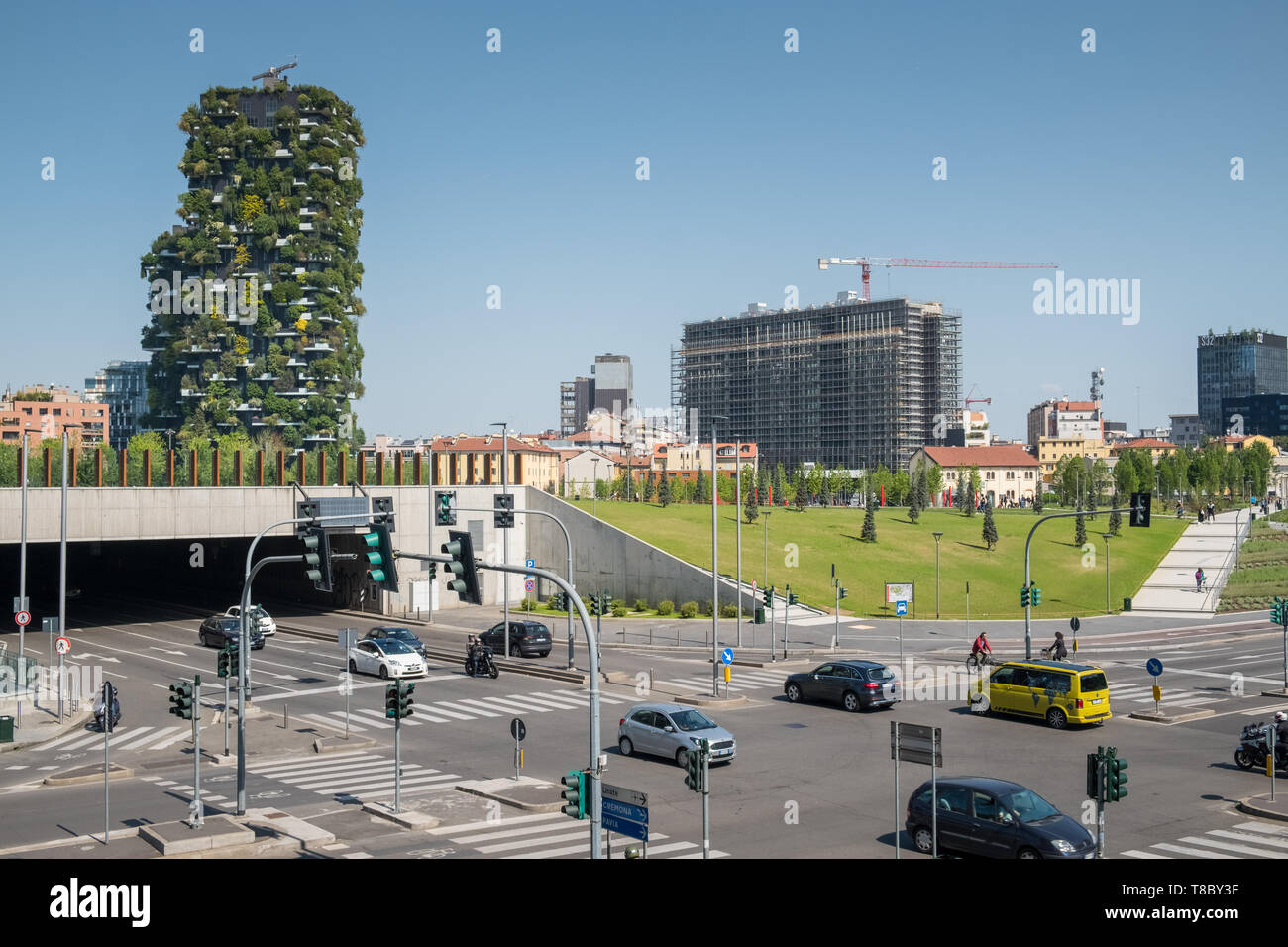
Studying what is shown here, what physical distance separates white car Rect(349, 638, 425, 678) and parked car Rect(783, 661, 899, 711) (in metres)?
14.9

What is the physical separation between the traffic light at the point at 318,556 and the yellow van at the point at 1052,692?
70.0ft

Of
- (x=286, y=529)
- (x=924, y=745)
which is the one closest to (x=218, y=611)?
(x=286, y=529)

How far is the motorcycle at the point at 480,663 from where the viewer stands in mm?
42281

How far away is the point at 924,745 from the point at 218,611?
184ft

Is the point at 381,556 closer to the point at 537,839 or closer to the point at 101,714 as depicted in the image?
the point at 537,839

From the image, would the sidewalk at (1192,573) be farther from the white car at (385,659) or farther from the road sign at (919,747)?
the road sign at (919,747)

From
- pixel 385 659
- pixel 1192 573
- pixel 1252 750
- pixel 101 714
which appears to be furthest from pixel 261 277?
pixel 1252 750

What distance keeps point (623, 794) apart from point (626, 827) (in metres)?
0.44

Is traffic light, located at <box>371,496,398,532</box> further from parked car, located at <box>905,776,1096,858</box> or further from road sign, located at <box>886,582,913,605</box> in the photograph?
road sign, located at <box>886,582,913,605</box>

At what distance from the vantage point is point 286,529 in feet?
207

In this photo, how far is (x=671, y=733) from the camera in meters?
27.3

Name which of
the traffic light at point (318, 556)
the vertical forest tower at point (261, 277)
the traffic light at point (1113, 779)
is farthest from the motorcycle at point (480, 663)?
the vertical forest tower at point (261, 277)

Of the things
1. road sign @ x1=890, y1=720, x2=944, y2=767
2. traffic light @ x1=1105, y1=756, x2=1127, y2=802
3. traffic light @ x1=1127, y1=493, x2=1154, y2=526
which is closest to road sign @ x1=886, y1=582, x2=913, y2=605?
traffic light @ x1=1127, y1=493, x2=1154, y2=526

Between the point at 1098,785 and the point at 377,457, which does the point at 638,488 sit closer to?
the point at 377,457
